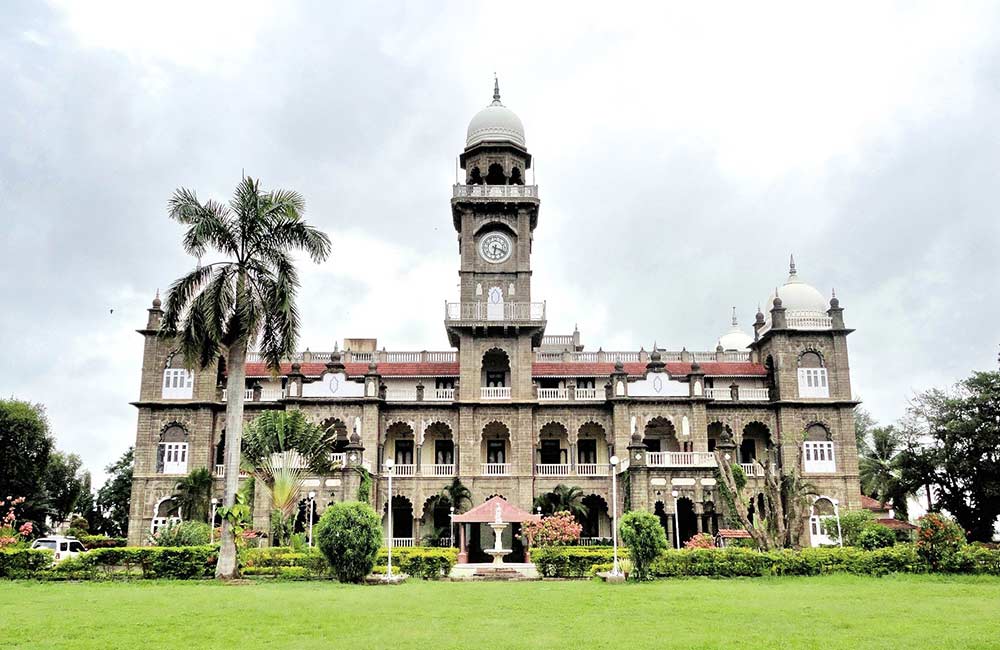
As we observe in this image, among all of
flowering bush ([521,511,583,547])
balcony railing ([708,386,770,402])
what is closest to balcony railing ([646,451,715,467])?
balcony railing ([708,386,770,402])

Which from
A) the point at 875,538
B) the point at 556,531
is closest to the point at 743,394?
the point at 875,538

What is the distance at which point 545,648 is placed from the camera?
486 inches

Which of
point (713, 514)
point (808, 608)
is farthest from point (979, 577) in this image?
point (713, 514)

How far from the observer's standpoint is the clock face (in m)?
43.7

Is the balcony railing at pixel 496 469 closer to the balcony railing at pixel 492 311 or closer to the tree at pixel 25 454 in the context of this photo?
the balcony railing at pixel 492 311

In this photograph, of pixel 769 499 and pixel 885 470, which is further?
pixel 885 470

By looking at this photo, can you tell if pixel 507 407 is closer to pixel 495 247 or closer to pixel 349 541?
pixel 495 247

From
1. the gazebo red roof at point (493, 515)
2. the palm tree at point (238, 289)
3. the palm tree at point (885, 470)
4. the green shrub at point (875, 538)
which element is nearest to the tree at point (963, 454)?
the palm tree at point (885, 470)

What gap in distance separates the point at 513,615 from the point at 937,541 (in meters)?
15.3

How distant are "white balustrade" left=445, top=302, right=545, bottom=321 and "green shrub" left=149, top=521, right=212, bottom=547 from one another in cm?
1481

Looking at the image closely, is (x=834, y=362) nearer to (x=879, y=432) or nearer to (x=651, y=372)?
(x=651, y=372)

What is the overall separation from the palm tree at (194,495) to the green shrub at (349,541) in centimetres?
1699

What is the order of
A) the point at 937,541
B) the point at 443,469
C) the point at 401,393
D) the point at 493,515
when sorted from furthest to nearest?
the point at 401,393, the point at 443,469, the point at 493,515, the point at 937,541

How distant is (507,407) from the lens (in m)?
41.0
